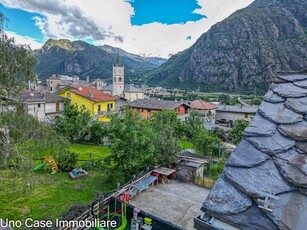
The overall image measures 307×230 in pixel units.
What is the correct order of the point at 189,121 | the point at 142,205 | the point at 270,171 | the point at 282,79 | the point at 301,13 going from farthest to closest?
1. the point at 301,13
2. the point at 189,121
3. the point at 142,205
4. the point at 282,79
5. the point at 270,171

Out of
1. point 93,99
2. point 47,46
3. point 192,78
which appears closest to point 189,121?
point 93,99

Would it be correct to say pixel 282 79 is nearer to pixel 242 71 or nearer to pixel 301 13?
pixel 242 71

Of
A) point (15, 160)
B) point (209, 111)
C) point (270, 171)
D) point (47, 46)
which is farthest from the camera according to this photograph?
point (47, 46)

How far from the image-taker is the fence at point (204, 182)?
10.4 metres

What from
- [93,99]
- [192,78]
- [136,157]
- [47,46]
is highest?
[47,46]

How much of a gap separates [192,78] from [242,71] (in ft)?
86.0

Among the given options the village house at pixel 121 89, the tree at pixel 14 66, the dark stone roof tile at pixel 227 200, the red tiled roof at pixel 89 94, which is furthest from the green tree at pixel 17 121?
the village house at pixel 121 89

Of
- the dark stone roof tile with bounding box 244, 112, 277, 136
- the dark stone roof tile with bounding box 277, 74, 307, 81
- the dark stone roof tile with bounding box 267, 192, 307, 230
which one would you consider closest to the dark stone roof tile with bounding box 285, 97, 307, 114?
the dark stone roof tile with bounding box 244, 112, 277, 136

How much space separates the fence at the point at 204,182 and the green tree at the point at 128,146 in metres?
2.68

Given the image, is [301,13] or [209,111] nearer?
[209,111]

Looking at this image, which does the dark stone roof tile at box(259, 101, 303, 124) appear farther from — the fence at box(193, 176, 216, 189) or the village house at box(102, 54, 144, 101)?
the village house at box(102, 54, 144, 101)

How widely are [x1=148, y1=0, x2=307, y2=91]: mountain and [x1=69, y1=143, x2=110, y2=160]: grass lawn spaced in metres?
76.2

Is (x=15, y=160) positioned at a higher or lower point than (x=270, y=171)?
lower

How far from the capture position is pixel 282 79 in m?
3.33
